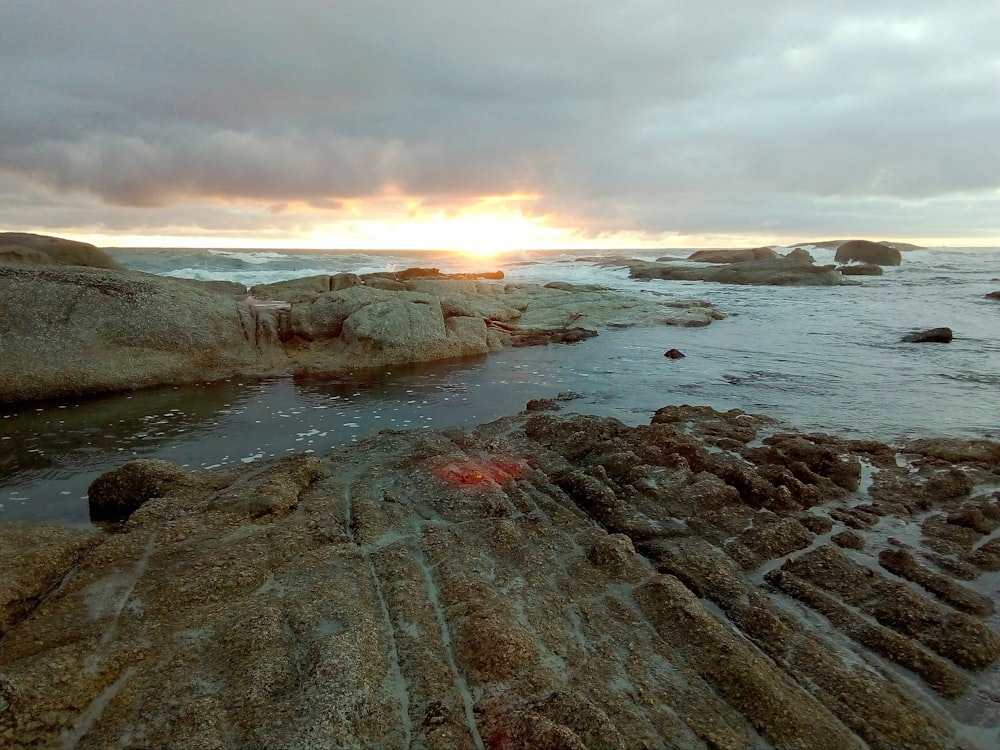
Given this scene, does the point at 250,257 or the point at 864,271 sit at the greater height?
the point at 250,257

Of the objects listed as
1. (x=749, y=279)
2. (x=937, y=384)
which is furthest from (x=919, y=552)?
(x=749, y=279)

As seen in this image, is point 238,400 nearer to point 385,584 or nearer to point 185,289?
point 185,289

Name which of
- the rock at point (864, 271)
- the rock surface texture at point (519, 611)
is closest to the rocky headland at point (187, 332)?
the rock surface texture at point (519, 611)

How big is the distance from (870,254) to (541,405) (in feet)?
307

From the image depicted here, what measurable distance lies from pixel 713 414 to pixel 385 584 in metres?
8.80

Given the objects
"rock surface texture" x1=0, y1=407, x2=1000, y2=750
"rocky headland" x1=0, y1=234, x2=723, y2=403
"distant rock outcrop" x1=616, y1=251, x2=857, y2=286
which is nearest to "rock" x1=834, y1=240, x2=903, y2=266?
"distant rock outcrop" x1=616, y1=251, x2=857, y2=286

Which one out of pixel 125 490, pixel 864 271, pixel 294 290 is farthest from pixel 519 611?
pixel 864 271

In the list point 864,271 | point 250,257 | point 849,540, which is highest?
point 250,257

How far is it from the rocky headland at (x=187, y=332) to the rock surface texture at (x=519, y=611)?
787cm

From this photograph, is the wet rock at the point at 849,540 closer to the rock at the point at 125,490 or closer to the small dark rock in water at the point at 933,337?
the rock at the point at 125,490

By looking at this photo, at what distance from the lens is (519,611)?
17.4ft

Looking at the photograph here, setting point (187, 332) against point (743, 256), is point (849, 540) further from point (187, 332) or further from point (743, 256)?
point (743, 256)

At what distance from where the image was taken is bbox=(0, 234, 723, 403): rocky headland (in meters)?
13.2

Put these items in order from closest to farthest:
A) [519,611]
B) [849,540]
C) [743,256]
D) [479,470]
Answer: [519,611], [849,540], [479,470], [743,256]
